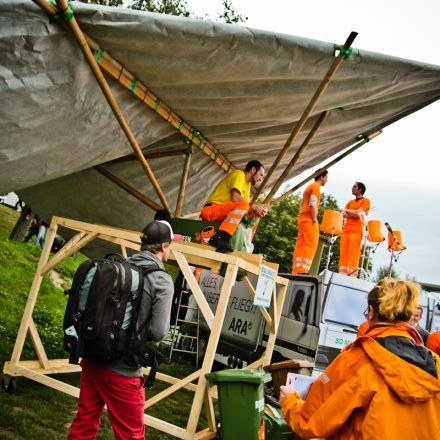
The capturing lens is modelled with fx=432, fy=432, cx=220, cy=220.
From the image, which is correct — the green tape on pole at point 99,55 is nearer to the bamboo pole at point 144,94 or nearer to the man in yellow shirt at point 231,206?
the bamboo pole at point 144,94

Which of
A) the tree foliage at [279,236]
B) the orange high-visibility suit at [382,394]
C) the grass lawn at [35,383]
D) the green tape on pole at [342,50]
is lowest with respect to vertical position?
the grass lawn at [35,383]

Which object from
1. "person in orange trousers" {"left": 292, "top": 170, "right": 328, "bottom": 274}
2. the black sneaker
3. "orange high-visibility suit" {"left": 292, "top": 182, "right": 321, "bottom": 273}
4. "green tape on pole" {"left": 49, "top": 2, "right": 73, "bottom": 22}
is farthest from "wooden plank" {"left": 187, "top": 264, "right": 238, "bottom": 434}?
"orange high-visibility suit" {"left": 292, "top": 182, "right": 321, "bottom": 273}

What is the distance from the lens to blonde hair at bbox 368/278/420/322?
2158mm

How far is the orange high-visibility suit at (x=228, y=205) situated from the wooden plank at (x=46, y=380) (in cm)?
231

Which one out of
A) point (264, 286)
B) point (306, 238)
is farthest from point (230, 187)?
point (306, 238)

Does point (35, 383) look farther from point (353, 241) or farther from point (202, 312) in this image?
point (353, 241)

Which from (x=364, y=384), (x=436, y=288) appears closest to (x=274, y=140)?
(x=364, y=384)

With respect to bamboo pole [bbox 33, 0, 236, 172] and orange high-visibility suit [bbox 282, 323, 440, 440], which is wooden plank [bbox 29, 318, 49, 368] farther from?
orange high-visibility suit [bbox 282, 323, 440, 440]

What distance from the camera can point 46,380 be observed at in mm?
4598

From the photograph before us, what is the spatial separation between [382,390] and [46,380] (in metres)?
3.84

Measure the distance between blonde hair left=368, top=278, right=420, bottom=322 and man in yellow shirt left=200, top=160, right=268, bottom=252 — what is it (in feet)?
8.01

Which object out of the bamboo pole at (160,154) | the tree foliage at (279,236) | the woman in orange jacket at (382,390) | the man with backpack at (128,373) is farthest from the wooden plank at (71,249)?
the tree foliage at (279,236)

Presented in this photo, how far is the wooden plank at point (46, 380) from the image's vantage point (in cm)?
450

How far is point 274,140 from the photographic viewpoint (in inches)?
237
